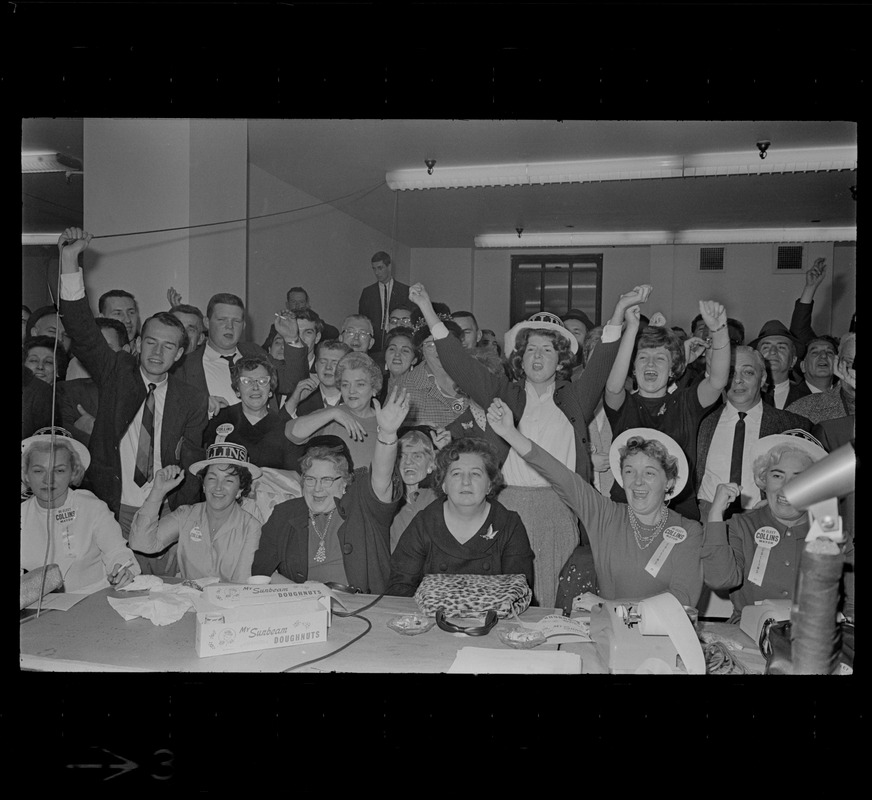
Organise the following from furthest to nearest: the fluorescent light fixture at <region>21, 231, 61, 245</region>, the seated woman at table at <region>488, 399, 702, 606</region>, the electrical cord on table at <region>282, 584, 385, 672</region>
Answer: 1. the fluorescent light fixture at <region>21, 231, 61, 245</region>
2. the seated woman at table at <region>488, 399, 702, 606</region>
3. the electrical cord on table at <region>282, 584, 385, 672</region>

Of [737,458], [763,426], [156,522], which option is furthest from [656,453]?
[156,522]

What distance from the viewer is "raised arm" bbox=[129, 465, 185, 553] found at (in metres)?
2.83

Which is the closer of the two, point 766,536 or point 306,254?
point 766,536

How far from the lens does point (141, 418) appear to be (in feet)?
9.68

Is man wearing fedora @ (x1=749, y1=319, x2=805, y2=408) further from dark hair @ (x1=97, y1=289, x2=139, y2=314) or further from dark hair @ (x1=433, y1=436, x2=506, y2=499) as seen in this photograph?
dark hair @ (x1=97, y1=289, x2=139, y2=314)

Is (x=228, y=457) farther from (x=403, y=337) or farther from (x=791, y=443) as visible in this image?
(x=791, y=443)

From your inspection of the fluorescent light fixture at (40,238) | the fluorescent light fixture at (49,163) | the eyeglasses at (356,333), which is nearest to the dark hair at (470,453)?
the eyeglasses at (356,333)

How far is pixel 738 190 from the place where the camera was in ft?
9.27

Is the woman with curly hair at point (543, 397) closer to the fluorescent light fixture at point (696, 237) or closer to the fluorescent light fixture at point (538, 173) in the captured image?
the fluorescent light fixture at point (696, 237)

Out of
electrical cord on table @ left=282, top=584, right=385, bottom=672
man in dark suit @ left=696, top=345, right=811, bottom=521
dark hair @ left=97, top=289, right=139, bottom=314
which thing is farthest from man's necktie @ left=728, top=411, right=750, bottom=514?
dark hair @ left=97, top=289, right=139, bottom=314

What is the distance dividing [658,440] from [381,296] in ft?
3.61
